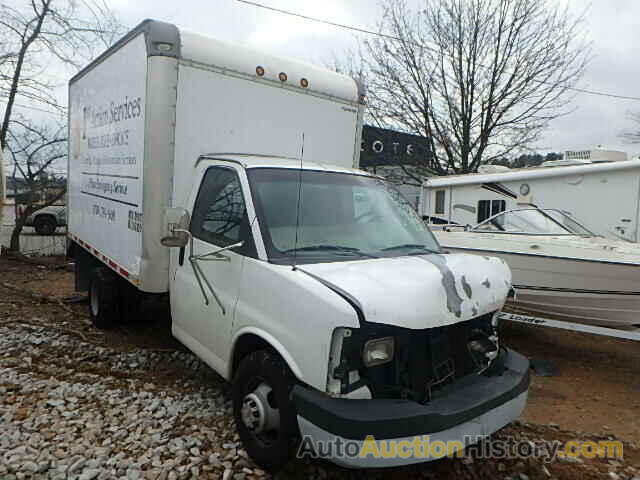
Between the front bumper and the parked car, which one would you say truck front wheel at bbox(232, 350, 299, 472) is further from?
the parked car

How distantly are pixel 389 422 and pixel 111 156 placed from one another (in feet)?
14.5

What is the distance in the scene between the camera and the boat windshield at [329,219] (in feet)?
11.2

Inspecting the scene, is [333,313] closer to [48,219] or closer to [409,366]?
[409,366]

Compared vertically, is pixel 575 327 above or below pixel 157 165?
below

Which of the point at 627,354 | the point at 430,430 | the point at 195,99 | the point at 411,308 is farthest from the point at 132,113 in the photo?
the point at 627,354

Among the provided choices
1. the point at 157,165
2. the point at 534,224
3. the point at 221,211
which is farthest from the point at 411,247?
the point at 534,224

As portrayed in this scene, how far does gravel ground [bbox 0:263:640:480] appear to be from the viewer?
127 inches

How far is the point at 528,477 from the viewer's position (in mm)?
3350

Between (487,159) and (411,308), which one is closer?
(411,308)

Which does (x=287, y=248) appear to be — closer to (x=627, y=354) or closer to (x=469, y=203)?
(x=627, y=354)

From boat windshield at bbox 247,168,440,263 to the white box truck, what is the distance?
0.04 feet

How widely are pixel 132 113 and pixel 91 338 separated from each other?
8.91 feet

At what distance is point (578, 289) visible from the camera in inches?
230

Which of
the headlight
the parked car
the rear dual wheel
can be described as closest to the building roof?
the rear dual wheel
